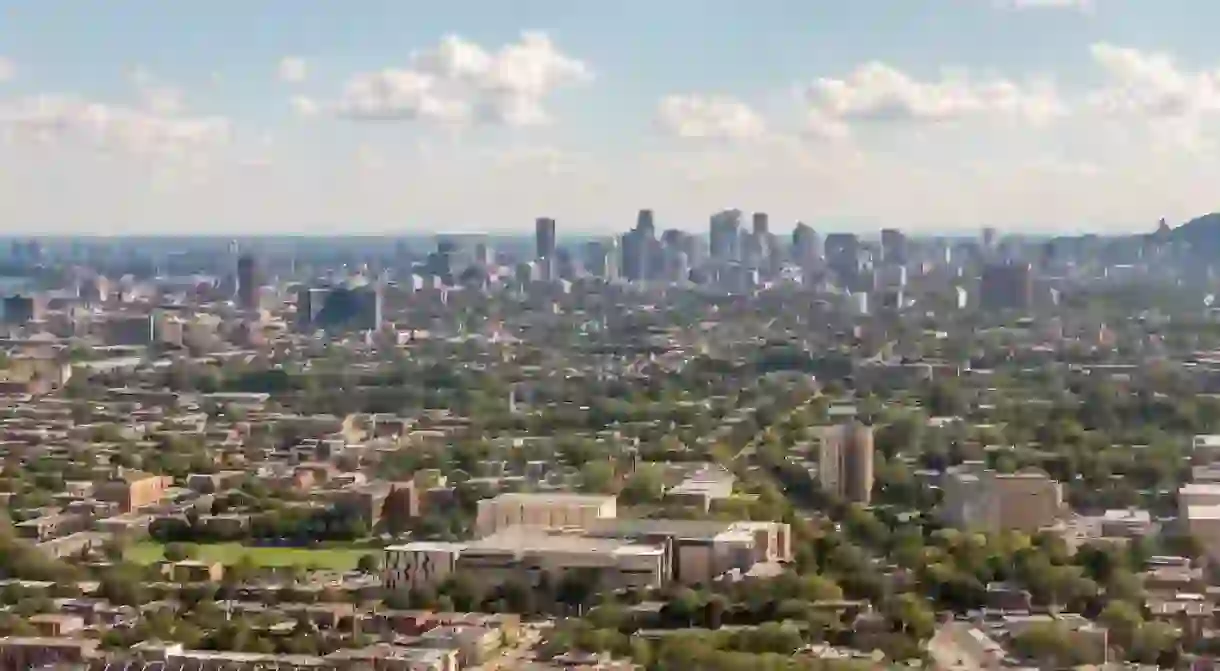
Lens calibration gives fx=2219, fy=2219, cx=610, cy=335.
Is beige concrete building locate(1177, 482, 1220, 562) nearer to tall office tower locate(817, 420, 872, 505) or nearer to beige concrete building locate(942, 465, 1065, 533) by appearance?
beige concrete building locate(942, 465, 1065, 533)

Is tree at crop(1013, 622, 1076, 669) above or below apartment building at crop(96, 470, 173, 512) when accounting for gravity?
above

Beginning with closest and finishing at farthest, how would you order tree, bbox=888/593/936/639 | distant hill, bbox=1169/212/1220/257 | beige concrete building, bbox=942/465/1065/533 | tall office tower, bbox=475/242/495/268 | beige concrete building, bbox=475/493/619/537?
tree, bbox=888/593/936/639, beige concrete building, bbox=942/465/1065/533, beige concrete building, bbox=475/493/619/537, distant hill, bbox=1169/212/1220/257, tall office tower, bbox=475/242/495/268

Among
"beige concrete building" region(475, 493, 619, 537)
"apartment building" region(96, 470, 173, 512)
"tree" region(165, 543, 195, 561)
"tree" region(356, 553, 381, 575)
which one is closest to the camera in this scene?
"tree" region(356, 553, 381, 575)

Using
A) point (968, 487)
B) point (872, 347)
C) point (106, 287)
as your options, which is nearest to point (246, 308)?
point (106, 287)

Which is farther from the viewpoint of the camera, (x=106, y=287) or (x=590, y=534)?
(x=106, y=287)

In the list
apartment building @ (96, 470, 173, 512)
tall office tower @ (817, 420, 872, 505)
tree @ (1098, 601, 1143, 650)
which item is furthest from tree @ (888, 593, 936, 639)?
apartment building @ (96, 470, 173, 512)

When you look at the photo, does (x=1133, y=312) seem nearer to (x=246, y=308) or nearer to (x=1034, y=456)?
(x=1034, y=456)

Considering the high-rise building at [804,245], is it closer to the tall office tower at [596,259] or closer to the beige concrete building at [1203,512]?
the tall office tower at [596,259]

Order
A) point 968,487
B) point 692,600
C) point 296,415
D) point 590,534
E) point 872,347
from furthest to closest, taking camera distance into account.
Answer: point 872,347
point 296,415
point 968,487
point 590,534
point 692,600
